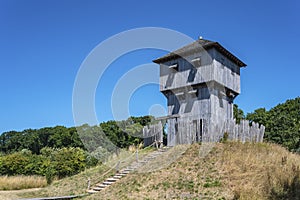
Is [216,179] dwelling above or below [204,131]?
below

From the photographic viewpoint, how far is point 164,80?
2484 centimetres

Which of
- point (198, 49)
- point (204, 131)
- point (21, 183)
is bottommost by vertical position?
point (21, 183)

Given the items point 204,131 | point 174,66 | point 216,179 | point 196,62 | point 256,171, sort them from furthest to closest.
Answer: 1. point 174,66
2. point 196,62
3. point 204,131
4. point 256,171
5. point 216,179

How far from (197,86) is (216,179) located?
10.1 m

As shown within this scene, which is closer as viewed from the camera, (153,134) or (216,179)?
(216,179)

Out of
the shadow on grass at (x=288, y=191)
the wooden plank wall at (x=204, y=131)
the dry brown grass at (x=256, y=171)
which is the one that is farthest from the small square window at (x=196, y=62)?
the shadow on grass at (x=288, y=191)

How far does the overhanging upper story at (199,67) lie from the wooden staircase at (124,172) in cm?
572

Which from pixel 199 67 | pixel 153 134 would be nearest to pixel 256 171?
pixel 199 67

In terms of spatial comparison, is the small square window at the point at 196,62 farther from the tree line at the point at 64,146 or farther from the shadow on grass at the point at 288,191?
the shadow on grass at the point at 288,191

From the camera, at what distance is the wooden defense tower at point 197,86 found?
2197cm

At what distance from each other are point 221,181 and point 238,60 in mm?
13971

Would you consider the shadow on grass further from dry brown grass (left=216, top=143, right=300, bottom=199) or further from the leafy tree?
the leafy tree

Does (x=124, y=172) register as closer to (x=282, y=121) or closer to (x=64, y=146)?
(x=282, y=121)

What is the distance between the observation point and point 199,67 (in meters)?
22.7
